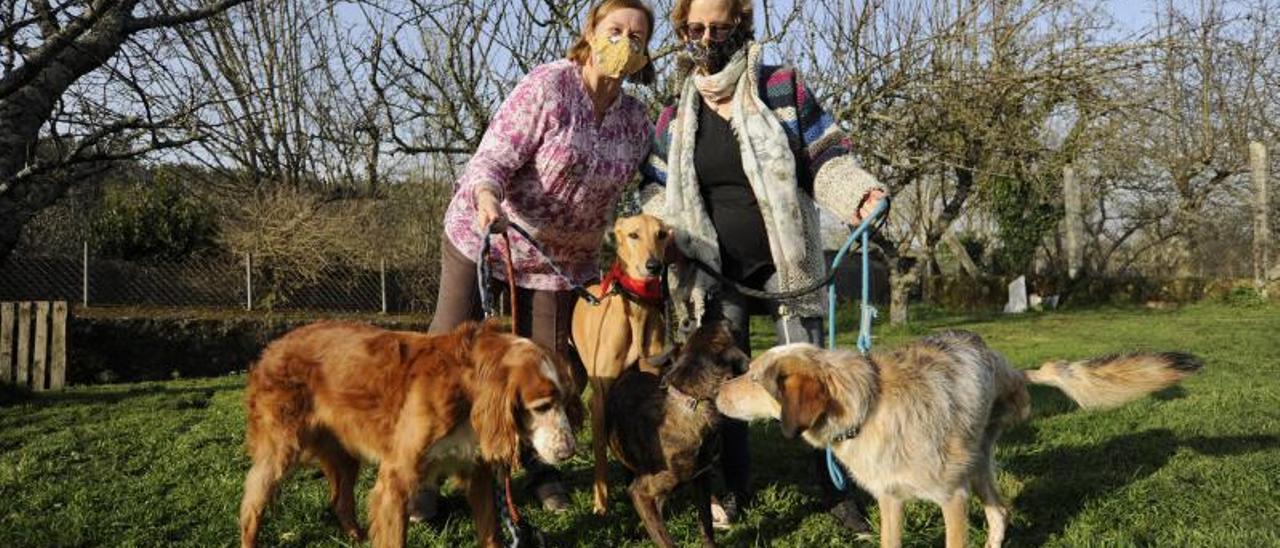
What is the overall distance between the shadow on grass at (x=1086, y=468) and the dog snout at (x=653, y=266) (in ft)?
7.31

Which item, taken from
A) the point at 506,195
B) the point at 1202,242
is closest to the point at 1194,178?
the point at 1202,242

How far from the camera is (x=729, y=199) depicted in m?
4.34

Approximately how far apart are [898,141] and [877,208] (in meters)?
11.1

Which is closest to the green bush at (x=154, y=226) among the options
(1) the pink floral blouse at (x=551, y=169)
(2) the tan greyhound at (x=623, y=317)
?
(2) the tan greyhound at (x=623, y=317)

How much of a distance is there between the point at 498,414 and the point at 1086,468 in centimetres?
377

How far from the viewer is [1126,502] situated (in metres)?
4.36

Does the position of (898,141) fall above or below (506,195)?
above

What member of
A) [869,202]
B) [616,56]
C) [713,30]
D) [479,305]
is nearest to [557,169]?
[616,56]

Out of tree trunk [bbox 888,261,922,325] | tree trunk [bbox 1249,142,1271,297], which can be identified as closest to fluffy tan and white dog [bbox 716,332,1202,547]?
tree trunk [bbox 888,261,922,325]

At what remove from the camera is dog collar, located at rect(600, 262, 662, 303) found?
495 cm

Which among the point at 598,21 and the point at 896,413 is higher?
the point at 598,21

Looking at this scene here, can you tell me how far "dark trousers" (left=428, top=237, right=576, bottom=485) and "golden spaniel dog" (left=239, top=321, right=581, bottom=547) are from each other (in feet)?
1.62

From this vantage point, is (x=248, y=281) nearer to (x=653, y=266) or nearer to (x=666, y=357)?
(x=653, y=266)

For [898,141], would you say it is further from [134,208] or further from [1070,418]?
[134,208]
